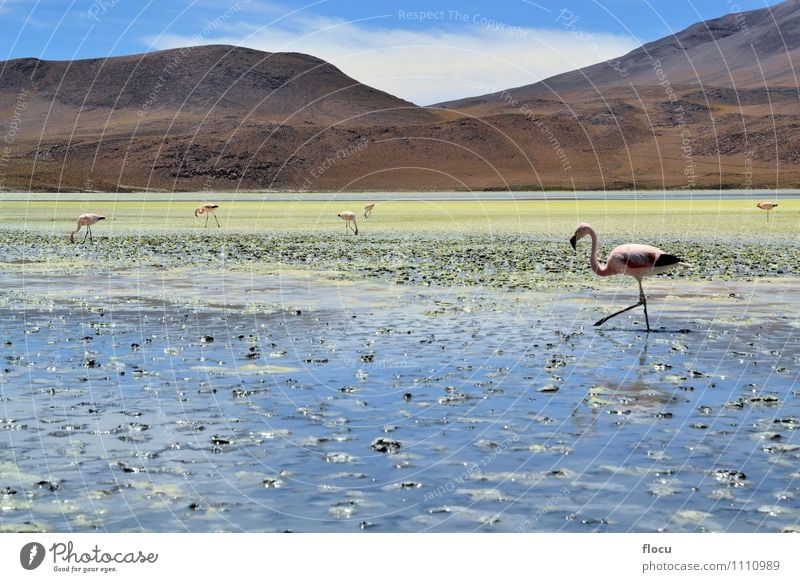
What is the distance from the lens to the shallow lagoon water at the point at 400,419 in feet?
31.2

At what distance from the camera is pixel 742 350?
699 inches

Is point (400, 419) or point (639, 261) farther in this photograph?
point (639, 261)

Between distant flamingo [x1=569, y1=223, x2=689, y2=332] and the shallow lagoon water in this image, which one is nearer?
the shallow lagoon water

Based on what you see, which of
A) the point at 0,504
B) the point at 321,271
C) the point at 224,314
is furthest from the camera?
the point at 321,271

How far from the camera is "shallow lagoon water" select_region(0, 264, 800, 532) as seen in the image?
9523 millimetres

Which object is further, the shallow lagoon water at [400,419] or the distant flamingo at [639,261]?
the distant flamingo at [639,261]

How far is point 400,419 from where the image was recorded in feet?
42.5

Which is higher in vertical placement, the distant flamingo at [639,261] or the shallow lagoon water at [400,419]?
the distant flamingo at [639,261]

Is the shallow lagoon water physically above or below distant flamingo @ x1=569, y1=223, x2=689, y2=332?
below

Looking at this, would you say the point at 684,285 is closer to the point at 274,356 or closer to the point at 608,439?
the point at 274,356

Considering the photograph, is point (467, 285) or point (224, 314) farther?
point (467, 285)

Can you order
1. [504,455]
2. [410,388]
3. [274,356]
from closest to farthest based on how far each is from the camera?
[504,455]
[410,388]
[274,356]

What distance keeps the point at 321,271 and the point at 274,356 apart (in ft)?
51.6
